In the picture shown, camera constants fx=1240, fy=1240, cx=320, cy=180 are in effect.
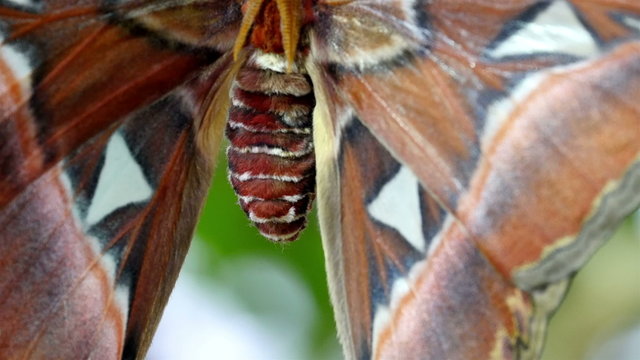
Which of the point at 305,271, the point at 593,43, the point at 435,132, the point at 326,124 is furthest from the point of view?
the point at 305,271

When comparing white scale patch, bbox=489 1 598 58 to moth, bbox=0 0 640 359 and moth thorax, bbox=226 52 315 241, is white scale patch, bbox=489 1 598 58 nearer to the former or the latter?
moth, bbox=0 0 640 359

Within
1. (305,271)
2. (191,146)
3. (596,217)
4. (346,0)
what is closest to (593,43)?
(596,217)

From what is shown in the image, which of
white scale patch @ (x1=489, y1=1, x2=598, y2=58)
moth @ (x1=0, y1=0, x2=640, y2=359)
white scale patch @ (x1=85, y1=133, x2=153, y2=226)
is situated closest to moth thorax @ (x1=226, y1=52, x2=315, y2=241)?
moth @ (x1=0, y1=0, x2=640, y2=359)

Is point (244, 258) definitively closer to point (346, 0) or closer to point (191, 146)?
point (191, 146)

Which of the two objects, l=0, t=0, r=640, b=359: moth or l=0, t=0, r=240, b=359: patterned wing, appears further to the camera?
l=0, t=0, r=240, b=359: patterned wing

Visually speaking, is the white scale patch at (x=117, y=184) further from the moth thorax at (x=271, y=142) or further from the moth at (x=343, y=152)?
the moth thorax at (x=271, y=142)
